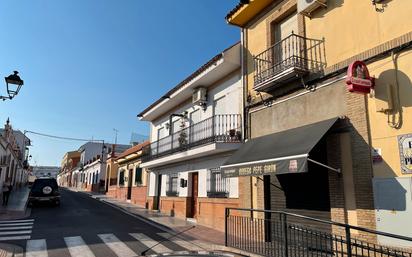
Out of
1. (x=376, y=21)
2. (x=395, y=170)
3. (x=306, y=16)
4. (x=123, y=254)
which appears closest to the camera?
(x=395, y=170)

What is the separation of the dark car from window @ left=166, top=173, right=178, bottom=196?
25.4ft

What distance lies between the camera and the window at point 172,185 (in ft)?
65.2

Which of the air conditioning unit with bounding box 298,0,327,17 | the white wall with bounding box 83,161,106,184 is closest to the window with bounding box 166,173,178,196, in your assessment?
the air conditioning unit with bounding box 298,0,327,17

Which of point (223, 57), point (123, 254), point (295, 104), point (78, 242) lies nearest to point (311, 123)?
point (295, 104)

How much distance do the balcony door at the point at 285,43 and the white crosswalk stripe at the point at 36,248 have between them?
28.4 ft

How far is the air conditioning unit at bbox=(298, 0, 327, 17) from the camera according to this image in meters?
9.81

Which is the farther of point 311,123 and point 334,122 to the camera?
point 311,123

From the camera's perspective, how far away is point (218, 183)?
590 inches

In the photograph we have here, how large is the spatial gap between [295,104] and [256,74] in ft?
7.09

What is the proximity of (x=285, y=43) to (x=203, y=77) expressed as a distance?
5.16m

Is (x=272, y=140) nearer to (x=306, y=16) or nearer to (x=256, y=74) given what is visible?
(x=256, y=74)

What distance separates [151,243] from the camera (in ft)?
36.4

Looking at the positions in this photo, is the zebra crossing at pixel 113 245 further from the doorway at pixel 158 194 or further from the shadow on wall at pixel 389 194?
the doorway at pixel 158 194

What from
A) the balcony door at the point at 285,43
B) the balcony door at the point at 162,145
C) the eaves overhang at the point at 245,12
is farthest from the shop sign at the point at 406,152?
the balcony door at the point at 162,145
